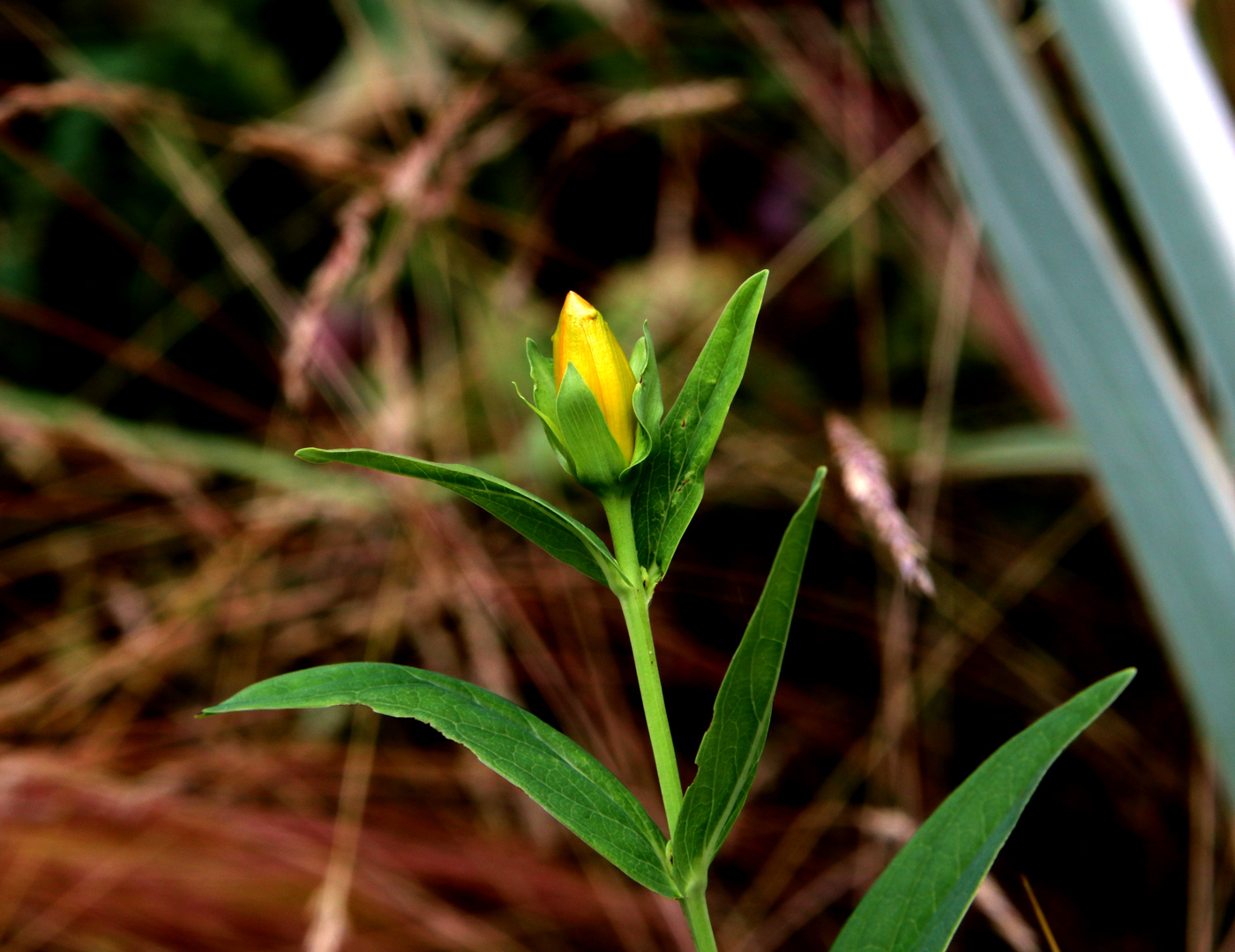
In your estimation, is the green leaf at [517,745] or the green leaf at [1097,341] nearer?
the green leaf at [517,745]

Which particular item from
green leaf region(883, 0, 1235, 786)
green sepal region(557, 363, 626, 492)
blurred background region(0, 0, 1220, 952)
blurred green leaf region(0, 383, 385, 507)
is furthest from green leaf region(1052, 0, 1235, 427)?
blurred green leaf region(0, 383, 385, 507)

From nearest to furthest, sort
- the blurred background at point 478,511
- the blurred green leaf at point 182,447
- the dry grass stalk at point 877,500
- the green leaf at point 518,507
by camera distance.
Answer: the green leaf at point 518,507, the dry grass stalk at point 877,500, the blurred background at point 478,511, the blurred green leaf at point 182,447

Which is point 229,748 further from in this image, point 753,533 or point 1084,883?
point 1084,883

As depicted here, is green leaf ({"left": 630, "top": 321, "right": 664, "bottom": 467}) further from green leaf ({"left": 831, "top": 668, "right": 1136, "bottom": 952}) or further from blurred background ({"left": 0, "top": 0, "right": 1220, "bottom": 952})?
blurred background ({"left": 0, "top": 0, "right": 1220, "bottom": 952})

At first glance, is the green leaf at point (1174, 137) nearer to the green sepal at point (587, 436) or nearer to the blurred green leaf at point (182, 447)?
the green sepal at point (587, 436)

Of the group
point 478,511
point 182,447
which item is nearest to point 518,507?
point 478,511

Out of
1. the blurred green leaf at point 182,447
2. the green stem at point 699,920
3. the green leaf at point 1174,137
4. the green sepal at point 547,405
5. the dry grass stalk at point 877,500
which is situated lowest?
the blurred green leaf at point 182,447

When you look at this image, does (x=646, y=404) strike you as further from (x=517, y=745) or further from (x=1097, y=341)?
(x=1097, y=341)

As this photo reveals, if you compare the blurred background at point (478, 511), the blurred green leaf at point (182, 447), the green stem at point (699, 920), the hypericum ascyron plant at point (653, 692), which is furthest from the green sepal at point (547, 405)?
the blurred green leaf at point (182, 447)
